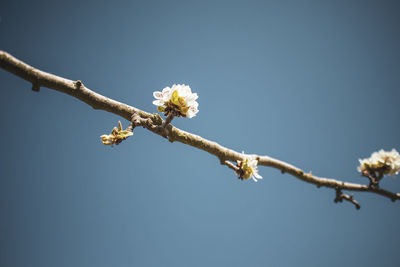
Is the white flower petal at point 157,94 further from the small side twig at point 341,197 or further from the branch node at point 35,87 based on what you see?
the small side twig at point 341,197

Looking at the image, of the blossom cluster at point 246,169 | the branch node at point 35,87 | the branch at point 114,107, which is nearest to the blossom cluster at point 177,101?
the branch at point 114,107

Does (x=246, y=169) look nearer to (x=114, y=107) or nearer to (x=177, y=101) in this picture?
(x=177, y=101)

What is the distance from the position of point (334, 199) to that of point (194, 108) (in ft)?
9.88

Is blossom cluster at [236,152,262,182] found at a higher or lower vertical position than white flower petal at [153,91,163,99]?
lower

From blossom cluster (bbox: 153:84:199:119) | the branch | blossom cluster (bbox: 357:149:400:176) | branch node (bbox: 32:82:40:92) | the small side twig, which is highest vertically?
blossom cluster (bbox: 357:149:400:176)

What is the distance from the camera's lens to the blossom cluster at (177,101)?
74.3 inches

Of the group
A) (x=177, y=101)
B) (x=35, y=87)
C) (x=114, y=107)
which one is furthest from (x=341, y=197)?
(x=35, y=87)

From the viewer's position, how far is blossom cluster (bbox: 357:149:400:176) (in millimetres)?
3516

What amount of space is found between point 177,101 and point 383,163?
3.92 metres

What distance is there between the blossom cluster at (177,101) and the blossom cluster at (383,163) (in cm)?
363

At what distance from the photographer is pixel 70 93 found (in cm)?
161

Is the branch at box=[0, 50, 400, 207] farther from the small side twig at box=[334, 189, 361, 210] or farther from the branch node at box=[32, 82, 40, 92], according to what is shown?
the small side twig at box=[334, 189, 361, 210]

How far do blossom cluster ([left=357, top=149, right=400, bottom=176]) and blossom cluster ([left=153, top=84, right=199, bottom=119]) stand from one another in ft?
11.9

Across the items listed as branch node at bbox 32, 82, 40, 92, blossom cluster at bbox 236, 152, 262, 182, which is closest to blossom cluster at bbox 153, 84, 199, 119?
blossom cluster at bbox 236, 152, 262, 182
